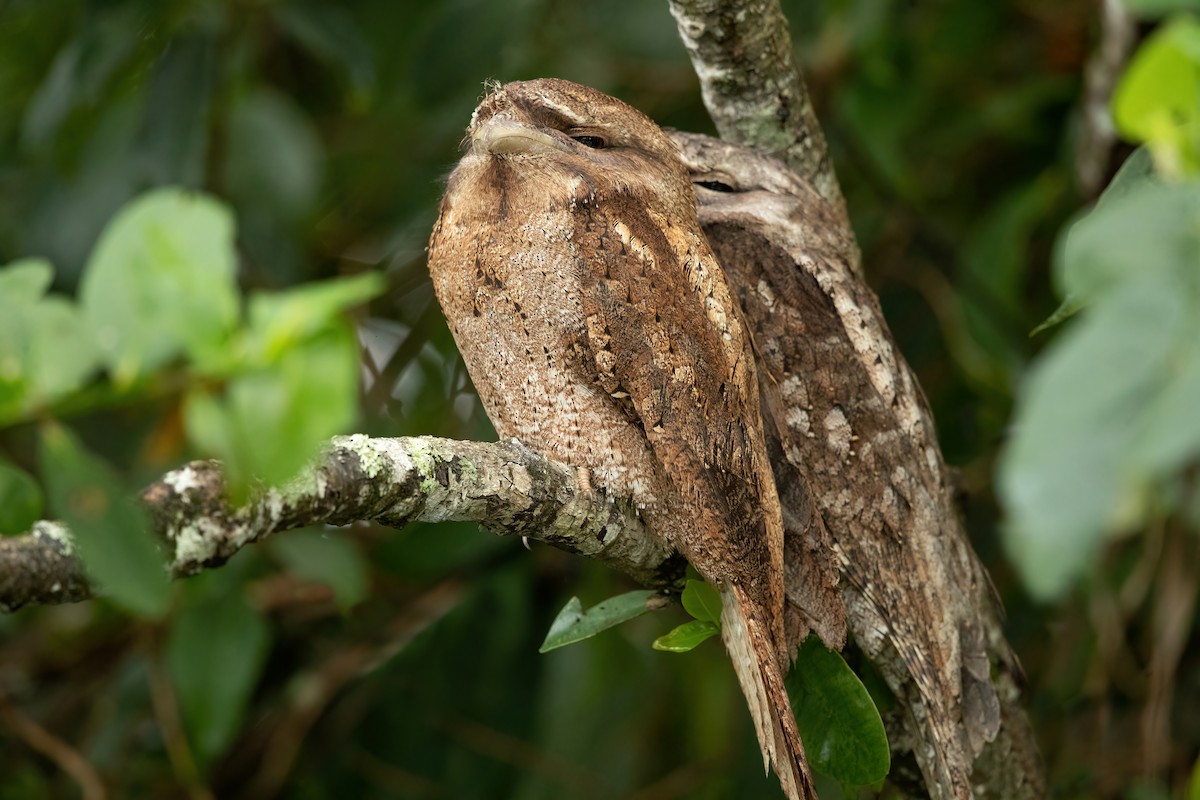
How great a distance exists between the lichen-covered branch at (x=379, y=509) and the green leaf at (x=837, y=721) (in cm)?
28

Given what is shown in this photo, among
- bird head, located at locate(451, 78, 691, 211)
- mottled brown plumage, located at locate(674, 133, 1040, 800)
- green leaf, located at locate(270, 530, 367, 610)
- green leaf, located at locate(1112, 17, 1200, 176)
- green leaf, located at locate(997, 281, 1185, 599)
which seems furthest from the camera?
green leaf, located at locate(270, 530, 367, 610)

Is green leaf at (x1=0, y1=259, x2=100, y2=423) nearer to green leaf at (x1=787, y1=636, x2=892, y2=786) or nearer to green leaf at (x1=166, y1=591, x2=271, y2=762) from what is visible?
green leaf at (x1=787, y1=636, x2=892, y2=786)

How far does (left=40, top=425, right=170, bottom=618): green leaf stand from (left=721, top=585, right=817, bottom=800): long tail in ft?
3.41

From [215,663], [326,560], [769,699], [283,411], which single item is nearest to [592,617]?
[769,699]

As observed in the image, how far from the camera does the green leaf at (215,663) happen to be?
9.51 feet

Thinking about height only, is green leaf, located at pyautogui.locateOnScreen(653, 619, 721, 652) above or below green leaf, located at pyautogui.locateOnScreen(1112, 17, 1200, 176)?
below

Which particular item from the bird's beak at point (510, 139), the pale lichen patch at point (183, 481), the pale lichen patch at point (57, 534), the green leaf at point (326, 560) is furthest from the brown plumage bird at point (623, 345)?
the green leaf at point (326, 560)

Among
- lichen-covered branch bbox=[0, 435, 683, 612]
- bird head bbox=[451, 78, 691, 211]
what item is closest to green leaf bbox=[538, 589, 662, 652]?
lichen-covered branch bbox=[0, 435, 683, 612]

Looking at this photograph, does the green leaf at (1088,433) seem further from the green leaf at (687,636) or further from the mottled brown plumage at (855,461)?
the mottled brown plumage at (855,461)

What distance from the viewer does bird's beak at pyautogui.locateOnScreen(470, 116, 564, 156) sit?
1.89m

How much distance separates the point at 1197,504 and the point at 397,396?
3.18 meters

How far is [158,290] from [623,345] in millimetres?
931

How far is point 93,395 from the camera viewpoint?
103 centimetres

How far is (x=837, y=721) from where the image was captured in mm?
1862
